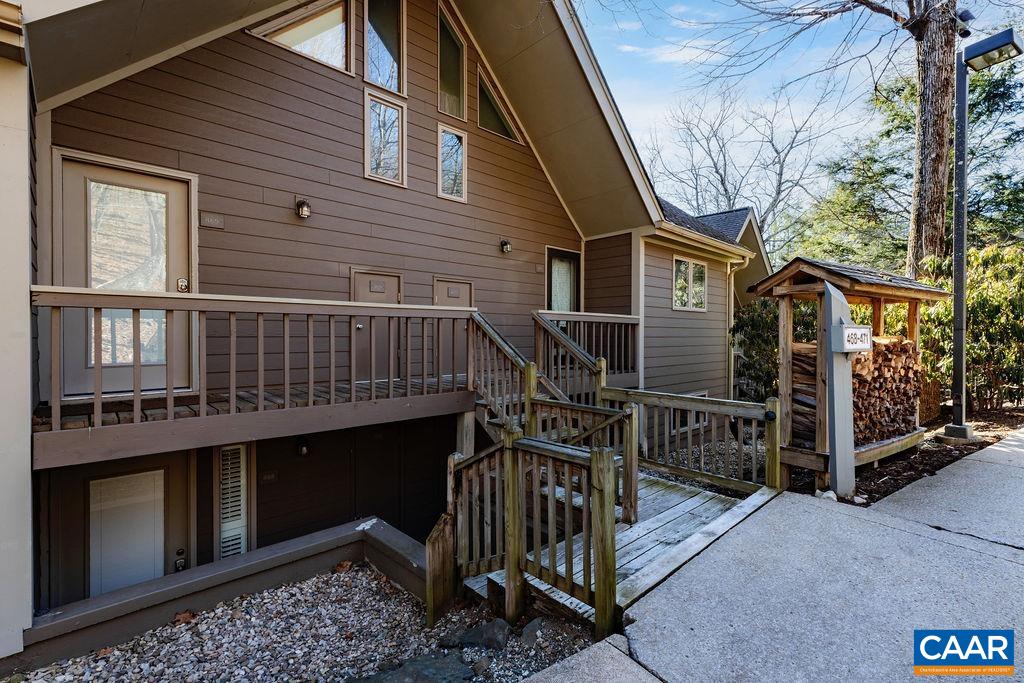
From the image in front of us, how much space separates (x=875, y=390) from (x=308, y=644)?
562 centimetres

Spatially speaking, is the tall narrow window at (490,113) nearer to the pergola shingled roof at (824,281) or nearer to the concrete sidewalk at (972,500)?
the pergola shingled roof at (824,281)

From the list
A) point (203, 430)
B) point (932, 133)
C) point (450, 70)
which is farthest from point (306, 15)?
point (932, 133)

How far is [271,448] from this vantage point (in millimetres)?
5336

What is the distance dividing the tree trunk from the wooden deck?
27.9ft

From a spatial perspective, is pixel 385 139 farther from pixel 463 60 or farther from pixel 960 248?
pixel 960 248

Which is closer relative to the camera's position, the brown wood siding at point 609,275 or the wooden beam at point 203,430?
the wooden beam at point 203,430

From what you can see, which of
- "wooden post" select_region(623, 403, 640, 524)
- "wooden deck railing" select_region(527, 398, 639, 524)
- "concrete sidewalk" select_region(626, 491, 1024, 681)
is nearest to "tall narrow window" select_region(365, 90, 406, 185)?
"wooden deck railing" select_region(527, 398, 639, 524)

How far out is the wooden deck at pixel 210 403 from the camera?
344 cm

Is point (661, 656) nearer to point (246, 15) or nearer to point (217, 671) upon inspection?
point (217, 671)

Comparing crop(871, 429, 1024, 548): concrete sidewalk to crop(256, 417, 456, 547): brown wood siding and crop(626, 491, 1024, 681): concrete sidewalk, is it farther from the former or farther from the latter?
crop(256, 417, 456, 547): brown wood siding

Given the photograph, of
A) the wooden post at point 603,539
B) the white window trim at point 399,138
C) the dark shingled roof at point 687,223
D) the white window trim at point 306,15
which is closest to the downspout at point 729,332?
the dark shingled roof at point 687,223

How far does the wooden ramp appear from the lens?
9.25 ft

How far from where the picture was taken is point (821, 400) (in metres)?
4.16

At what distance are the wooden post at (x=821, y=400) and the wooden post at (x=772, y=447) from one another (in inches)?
12.4
